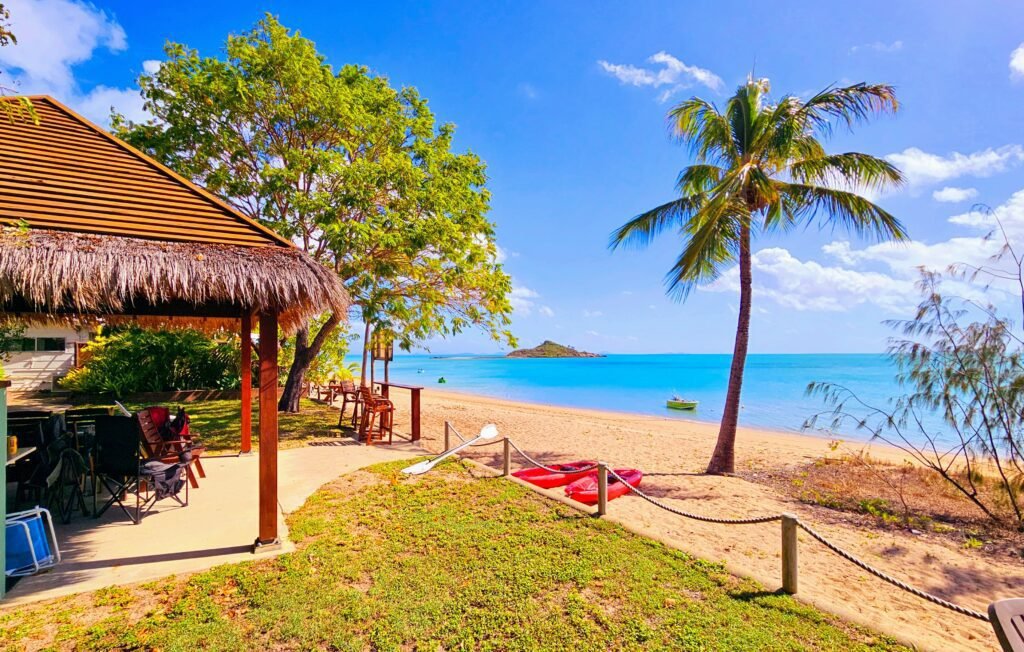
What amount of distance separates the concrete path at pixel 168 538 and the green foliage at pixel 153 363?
1100 cm

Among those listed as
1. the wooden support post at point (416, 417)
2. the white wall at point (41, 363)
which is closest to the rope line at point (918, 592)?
the wooden support post at point (416, 417)

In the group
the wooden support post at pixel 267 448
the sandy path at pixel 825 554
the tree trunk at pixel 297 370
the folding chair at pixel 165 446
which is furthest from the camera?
the tree trunk at pixel 297 370

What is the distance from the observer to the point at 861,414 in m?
29.4

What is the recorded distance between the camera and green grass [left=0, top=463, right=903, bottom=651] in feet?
10.0

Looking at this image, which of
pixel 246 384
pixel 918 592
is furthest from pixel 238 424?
pixel 918 592

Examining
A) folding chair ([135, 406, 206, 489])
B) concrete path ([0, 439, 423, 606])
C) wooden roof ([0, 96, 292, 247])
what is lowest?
concrete path ([0, 439, 423, 606])

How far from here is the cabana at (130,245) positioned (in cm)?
382

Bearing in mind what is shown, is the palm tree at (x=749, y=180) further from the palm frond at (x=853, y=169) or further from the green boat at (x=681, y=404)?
the green boat at (x=681, y=404)

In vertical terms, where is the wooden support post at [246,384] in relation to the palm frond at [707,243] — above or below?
below

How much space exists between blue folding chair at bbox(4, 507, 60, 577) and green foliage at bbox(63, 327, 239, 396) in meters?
13.2

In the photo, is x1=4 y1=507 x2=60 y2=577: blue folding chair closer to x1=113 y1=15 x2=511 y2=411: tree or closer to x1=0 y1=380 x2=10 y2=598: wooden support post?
x1=0 y1=380 x2=10 y2=598: wooden support post

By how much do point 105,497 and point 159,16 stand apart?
350 inches

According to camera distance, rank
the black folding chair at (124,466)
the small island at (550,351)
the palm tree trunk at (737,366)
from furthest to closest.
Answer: the small island at (550,351)
the palm tree trunk at (737,366)
the black folding chair at (124,466)

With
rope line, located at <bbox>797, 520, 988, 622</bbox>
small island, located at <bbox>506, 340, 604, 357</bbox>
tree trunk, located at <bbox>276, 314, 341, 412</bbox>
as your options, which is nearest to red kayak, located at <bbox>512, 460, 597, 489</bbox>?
rope line, located at <bbox>797, 520, 988, 622</bbox>
